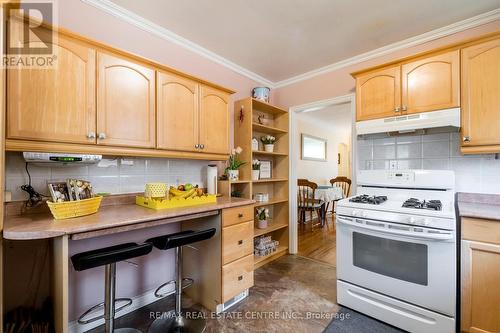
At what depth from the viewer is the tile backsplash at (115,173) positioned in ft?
4.66

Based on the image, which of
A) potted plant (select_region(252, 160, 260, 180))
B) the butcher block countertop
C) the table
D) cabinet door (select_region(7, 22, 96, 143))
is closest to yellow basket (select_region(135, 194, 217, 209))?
the butcher block countertop

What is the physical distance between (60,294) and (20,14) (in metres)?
1.49

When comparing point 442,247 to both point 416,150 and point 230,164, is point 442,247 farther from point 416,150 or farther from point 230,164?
point 230,164

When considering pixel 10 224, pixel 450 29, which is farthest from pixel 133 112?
pixel 450 29

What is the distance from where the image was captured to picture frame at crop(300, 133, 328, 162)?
5203 mm

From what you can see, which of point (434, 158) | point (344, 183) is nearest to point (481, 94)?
point (434, 158)

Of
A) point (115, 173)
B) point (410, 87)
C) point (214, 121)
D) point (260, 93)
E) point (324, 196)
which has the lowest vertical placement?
point (324, 196)

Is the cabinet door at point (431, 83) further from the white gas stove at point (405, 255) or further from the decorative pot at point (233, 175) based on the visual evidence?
the decorative pot at point (233, 175)

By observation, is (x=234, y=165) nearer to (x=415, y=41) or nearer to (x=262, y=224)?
(x=262, y=224)

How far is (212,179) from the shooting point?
231 cm

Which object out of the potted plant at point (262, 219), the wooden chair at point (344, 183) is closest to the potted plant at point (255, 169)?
the potted plant at point (262, 219)

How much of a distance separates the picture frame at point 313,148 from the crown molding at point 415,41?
2260mm

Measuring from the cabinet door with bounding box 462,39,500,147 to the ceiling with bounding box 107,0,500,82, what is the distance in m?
0.47

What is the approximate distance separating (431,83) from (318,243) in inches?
103
